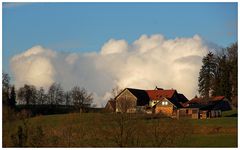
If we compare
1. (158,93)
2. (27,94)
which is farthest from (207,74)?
(27,94)

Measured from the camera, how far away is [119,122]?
63.9ft

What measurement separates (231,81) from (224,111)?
472cm

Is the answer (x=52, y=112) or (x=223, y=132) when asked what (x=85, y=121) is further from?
(x=52, y=112)

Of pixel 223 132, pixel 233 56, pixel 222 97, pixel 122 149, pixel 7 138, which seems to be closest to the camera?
pixel 7 138

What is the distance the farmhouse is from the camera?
150 ft

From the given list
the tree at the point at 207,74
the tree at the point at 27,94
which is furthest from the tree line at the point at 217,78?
the tree at the point at 27,94

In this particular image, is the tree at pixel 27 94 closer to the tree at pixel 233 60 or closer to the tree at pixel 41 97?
the tree at pixel 41 97

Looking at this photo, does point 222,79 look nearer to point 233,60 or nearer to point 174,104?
point 233,60

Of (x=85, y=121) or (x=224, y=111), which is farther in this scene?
(x=224, y=111)

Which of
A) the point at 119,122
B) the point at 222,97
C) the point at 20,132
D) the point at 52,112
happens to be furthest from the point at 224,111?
the point at 20,132

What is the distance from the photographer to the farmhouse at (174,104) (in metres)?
45.7

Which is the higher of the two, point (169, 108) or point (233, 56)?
point (233, 56)

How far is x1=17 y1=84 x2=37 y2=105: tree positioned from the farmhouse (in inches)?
363

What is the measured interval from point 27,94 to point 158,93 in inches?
607
